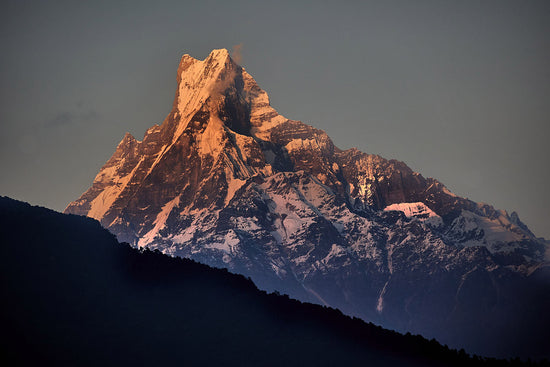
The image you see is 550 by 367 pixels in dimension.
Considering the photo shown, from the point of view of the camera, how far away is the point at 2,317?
19888 cm

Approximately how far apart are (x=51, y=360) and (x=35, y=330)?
11591 mm

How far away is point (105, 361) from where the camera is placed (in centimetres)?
19762

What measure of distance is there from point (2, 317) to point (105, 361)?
2239 cm

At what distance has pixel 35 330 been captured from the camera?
19938cm

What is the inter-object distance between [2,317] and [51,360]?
640 inches

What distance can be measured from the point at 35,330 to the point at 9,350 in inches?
459

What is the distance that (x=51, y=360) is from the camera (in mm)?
190000

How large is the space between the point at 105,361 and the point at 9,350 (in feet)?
63.5

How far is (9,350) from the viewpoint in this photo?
617ft

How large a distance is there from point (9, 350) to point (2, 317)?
12498 millimetres

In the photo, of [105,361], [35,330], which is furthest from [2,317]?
[105,361]

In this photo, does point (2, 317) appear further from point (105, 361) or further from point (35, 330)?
point (105, 361)
